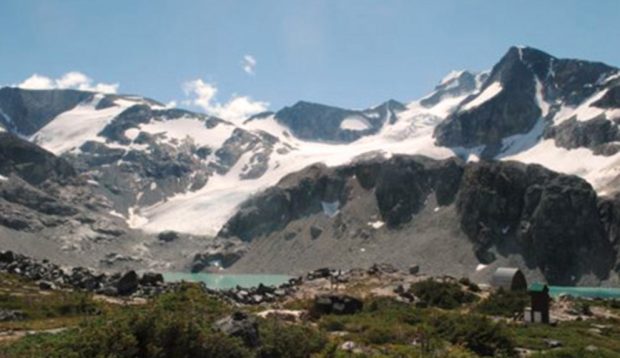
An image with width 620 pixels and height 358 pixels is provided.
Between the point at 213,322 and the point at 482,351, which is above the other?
the point at 213,322

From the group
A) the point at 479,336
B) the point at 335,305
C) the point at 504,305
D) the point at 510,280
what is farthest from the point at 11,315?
the point at 510,280

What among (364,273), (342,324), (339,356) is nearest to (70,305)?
(342,324)

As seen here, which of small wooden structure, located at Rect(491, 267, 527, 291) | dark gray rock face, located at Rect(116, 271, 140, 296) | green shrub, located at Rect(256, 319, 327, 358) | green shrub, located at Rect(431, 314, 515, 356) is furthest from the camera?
small wooden structure, located at Rect(491, 267, 527, 291)

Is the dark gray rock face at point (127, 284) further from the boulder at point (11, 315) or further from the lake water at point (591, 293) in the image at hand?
the lake water at point (591, 293)

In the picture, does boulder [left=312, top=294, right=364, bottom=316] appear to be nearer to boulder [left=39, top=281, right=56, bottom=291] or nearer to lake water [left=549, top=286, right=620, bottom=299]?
boulder [left=39, top=281, right=56, bottom=291]

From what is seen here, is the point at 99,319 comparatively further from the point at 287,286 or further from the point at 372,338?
the point at 287,286

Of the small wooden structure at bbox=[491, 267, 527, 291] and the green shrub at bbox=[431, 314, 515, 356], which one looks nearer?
the green shrub at bbox=[431, 314, 515, 356]

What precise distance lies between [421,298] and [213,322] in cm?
3923

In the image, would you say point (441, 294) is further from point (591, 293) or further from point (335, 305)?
point (591, 293)

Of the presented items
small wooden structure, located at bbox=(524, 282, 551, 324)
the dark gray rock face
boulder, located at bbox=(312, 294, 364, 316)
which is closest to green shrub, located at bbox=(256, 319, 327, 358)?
boulder, located at bbox=(312, 294, 364, 316)

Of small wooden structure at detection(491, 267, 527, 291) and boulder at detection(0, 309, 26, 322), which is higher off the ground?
small wooden structure at detection(491, 267, 527, 291)

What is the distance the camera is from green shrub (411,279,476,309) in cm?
6041

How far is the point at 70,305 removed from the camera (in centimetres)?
4350

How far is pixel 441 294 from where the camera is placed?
2462 inches
